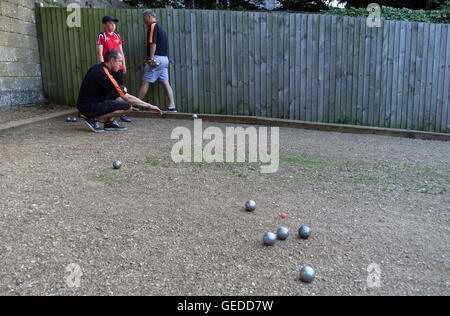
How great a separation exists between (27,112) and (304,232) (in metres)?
6.66

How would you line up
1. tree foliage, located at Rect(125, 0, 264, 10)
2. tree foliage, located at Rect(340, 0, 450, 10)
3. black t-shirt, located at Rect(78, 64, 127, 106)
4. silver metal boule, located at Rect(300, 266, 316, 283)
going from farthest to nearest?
tree foliage, located at Rect(125, 0, 264, 10), tree foliage, located at Rect(340, 0, 450, 10), black t-shirt, located at Rect(78, 64, 127, 106), silver metal boule, located at Rect(300, 266, 316, 283)

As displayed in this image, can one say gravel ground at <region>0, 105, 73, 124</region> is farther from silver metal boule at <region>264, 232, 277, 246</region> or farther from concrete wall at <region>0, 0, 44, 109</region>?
silver metal boule at <region>264, 232, 277, 246</region>

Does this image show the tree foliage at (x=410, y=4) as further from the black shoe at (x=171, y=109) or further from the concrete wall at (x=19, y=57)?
the concrete wall at (x=19, y=57)

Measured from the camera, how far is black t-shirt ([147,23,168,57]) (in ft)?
25.9

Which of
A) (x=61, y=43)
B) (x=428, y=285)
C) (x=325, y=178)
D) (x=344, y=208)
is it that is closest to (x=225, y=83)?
(x=61, y=43)

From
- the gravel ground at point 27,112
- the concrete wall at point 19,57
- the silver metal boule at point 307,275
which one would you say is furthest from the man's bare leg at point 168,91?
the silver metal boule at point 307,275

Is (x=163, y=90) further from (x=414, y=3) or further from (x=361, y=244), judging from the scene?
(x=414, y=3)

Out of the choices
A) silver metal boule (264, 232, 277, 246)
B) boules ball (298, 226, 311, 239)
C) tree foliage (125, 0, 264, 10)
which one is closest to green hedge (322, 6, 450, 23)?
tree foliage (125, 0, 264, 10)

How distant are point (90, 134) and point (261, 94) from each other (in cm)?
372

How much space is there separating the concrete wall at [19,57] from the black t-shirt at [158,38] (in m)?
2.60

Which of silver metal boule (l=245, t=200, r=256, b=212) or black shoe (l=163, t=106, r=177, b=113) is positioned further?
black shoe (l=163, t=106, r=177, b=113)

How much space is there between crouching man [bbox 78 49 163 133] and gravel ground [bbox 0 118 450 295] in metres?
0.80

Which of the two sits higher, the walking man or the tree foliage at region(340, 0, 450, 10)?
the tree foliage at region(340, 0, 450, 10)

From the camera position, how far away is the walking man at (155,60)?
7.93m
